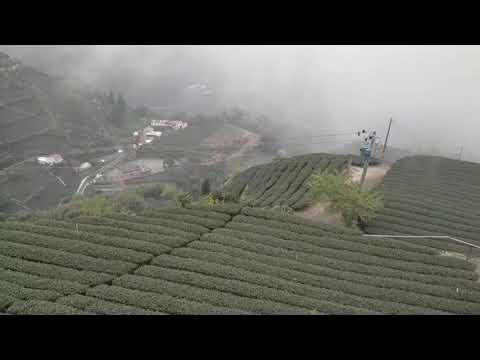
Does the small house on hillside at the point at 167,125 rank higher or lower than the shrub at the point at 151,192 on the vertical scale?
higher

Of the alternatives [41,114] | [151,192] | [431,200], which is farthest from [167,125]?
[431,200]

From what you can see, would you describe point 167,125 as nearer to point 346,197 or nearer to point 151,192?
point 151,192

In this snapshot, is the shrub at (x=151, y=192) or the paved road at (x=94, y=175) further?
the paved road at (x=94, y=175)

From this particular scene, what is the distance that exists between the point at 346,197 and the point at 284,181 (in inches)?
582

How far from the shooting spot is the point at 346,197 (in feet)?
79.0

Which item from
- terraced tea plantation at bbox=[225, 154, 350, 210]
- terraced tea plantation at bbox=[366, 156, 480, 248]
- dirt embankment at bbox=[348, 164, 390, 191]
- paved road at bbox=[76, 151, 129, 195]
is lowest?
paved road at bbox=[76, 151, 129, 195]

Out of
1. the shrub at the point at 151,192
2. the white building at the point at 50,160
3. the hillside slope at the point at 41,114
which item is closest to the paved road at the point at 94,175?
the white building at the point at 50,160

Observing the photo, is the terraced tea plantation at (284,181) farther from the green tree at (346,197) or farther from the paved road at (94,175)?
the paved road at (94,175)

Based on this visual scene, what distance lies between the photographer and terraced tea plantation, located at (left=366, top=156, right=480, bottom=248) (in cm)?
2594

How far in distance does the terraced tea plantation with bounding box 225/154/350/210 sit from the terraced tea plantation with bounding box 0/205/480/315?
36.2ft

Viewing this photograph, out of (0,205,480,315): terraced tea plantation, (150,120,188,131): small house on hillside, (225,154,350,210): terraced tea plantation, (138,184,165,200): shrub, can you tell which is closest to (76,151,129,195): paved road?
(138,184,165,200): shrub

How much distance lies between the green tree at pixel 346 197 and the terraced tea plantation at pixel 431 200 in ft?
5.64

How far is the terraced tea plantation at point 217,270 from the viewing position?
13109 millimetres

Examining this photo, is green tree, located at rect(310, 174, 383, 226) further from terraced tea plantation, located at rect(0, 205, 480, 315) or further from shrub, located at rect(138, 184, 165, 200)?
shrub, located at rect(138, 184, 165, 200)
